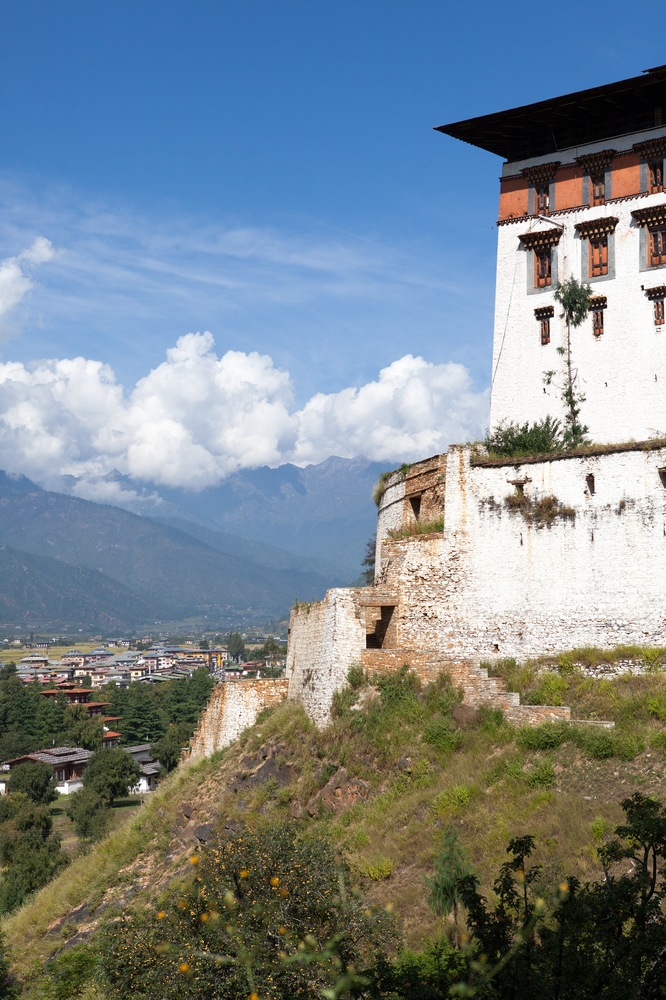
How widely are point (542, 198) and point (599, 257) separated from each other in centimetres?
353

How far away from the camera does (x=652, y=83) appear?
33781 millimetres

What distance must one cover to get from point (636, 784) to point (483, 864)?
12.6 feet

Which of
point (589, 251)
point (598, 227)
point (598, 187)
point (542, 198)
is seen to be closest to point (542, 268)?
point (589, 251)

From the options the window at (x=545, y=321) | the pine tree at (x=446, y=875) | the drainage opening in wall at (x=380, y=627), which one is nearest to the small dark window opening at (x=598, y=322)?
the window at (x=545, y=321)

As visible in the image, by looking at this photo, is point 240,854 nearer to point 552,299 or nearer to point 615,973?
point 615,973

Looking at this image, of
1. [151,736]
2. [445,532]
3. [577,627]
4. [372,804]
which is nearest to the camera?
[372,804]

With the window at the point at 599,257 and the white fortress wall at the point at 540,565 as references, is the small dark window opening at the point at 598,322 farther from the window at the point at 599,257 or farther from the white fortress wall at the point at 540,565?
the white fortress wall at the point at 540,565

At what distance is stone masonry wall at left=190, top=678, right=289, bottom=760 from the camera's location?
118 ft

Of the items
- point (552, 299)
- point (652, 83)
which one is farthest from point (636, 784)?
point (652, 83)

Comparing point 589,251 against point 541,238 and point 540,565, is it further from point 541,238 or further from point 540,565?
point 540,565

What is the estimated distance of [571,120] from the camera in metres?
36.3

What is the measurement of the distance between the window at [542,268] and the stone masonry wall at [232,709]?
17759mm

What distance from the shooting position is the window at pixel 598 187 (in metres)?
35.2

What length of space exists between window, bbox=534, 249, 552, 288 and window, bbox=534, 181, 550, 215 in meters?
1.61
